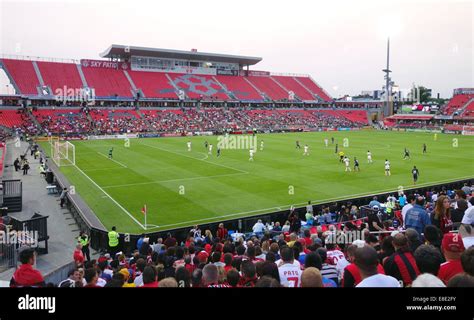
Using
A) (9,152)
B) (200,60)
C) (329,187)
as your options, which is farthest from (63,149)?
(200,60)

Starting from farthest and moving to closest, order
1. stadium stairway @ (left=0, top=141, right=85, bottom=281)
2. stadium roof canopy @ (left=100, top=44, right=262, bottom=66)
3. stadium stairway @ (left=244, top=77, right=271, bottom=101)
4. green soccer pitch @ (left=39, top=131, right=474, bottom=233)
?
stadium stairway @ (left=244, top=77, right=271, bottom=101), stadium roof canopy @ (left=100, top=44, right=262, bottom=66), green soccer pitch @ (left=39, top=131, right=474, bottom=233), stadium stairway @ (left=0, top=141, right=85, bottom=281)

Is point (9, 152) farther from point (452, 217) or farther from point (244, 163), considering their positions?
point (452, 217)

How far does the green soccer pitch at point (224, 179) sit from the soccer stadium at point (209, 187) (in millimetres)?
178

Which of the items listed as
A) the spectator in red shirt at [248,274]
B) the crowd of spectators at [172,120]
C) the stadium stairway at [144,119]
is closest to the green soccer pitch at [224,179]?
the spectator in red shirt at [248,274]

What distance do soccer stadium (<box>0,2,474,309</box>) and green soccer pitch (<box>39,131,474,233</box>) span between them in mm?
178

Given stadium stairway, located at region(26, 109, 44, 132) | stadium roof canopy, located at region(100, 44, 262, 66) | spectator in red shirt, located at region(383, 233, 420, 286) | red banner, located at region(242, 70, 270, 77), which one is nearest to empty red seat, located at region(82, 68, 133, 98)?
stadium roof canopy, located at region(100, 44, 262, 66)

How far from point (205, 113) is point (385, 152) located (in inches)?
2045

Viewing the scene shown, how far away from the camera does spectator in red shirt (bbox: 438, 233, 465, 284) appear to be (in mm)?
4699

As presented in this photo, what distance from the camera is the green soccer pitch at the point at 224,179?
2081 centimetres

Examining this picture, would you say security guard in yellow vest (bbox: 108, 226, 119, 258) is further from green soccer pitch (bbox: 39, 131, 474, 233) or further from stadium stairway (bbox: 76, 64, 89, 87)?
stadium stairway (bbox: 76, 64, 89, 87)

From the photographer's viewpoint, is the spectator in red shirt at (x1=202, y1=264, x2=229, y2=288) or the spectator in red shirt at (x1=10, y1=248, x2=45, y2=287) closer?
the spectator in red shirt at (x1=202, y1=264, x2=229, y2=288)

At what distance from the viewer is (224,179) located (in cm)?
2909

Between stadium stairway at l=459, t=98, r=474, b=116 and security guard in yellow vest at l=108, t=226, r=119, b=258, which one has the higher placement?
stadium stairway at l=459, t=98, r=474, b=116

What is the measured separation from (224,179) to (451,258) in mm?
24522
